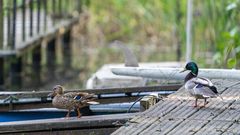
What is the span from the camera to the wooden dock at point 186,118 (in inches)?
244

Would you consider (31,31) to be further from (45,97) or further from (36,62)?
(45,97)

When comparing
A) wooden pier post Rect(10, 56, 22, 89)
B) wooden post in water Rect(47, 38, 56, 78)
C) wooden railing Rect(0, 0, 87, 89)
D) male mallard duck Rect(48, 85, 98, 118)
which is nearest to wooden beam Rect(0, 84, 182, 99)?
male mallard duck Rect(48, 85, 98, 118)

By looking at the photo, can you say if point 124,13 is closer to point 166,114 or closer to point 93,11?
point 93,11

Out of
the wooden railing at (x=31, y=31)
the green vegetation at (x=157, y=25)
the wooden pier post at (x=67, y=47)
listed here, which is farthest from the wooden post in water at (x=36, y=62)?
the green vegetation at (x=157, y=25)

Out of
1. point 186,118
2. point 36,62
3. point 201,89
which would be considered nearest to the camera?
point 186,118

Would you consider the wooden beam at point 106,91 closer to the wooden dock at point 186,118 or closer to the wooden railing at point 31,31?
the wooden dock at point 186,118

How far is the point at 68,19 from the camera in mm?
21219

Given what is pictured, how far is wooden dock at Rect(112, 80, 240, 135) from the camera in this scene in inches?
244

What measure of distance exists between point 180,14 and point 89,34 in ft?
14.1

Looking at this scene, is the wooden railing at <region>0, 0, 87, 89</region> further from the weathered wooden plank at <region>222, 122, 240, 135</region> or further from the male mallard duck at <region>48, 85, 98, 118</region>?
the weathered wooden plank at <region>222, 122, 240, 135</region>

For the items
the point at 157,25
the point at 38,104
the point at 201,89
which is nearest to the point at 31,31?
the point at 157,25

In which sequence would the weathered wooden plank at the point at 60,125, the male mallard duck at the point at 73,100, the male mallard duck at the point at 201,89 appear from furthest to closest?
the male mallard duck at the point at 73,100 → the male mallard duck at the point at 201,89 → the weathered wooden plank at the point at 60,125


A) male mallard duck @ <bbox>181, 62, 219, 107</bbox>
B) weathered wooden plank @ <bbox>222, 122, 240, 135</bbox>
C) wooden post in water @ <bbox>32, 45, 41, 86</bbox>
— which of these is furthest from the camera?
wooden post in water @ <bbox>32, 45, 41, 86</bbox>

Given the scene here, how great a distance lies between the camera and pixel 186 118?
6.62m
